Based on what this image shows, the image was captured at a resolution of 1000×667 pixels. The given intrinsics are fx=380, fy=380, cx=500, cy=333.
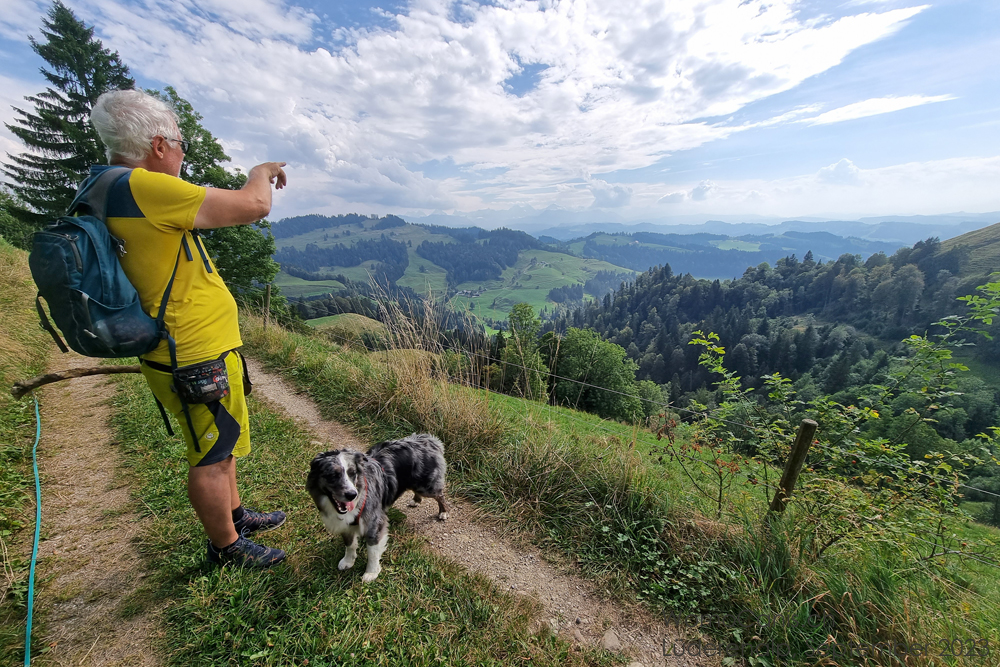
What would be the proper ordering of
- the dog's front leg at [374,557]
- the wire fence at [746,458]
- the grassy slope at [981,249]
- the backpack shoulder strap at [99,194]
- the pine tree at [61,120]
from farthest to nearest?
the grassy slope at [981,249] → the pine tree at [61,120] → the wire fence at [746,458] → the dog's front leg at [374,557] → the backpack shoulder strap at [99,194]

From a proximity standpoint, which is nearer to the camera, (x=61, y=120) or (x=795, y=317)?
(x=61, y=120)

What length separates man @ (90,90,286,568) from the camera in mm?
1964

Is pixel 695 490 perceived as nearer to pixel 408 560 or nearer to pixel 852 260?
pixel 408 560

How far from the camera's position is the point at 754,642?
2.72m

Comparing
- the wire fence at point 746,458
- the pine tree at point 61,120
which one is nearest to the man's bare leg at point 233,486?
the wire fence at point 746,458

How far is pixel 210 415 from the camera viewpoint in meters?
2.33

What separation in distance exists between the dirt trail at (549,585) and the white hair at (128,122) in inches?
139

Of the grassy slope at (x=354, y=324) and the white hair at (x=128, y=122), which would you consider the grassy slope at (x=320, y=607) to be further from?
the grassy slope at (x=354, y=324)

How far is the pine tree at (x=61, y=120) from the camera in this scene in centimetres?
1900

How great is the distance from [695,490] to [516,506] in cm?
192

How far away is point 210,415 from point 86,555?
1853mm

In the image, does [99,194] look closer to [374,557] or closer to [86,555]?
[86,555]

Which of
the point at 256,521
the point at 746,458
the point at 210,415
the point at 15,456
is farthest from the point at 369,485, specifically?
the point at 746,458

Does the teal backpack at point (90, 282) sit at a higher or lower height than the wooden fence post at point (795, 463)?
higher
